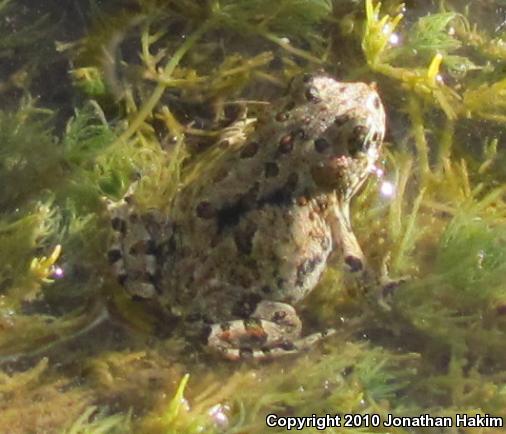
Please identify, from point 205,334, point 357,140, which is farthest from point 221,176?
point 205,334

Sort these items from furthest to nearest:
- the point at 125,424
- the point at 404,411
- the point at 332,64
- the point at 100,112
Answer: the point at 332,64, the point at 100,112, the point at 404,411, the point at 125,424

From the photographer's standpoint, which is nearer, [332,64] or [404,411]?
[404,411]

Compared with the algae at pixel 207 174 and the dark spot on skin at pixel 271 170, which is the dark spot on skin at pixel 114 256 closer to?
the algae at pixel 207 174

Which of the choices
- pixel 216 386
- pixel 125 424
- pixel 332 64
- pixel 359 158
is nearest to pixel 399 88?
pixel 332 64

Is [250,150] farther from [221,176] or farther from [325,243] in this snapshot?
[325,243]

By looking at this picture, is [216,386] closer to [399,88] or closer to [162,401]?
[162,401]

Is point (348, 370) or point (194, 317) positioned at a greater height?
point (194, 317)
